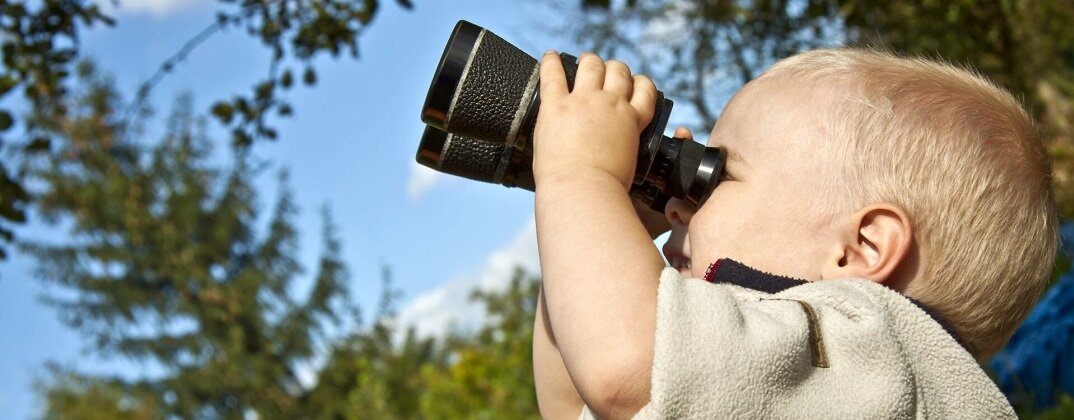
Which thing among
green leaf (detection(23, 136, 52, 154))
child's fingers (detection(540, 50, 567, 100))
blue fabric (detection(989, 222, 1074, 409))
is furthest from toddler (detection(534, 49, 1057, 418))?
blue fabric (detection(989, 222, 1074, 409))

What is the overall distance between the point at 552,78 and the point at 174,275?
15.8 metres

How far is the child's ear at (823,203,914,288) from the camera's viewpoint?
4.00 feet

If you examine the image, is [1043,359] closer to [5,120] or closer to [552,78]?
[552,78]

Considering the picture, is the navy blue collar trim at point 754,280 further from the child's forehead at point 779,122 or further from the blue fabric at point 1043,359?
the blue fabric at point 1043,359

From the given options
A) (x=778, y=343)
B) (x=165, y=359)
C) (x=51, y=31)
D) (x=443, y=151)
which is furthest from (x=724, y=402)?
(x=165, y=359)

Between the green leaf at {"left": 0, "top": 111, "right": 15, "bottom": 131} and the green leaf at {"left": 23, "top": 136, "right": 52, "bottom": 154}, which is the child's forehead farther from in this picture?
the green leaf at {"left": 23, "top": 136, "right": 52, "bottom": 154}

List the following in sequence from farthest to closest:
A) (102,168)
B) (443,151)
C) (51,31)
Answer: (102,168) < (51,31) < (443,151)

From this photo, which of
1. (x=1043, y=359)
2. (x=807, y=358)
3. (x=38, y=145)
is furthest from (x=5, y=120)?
(x=1043, y=359)

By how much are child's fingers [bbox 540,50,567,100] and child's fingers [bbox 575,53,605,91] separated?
18mm

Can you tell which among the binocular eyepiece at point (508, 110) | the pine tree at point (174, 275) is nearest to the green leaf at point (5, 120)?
the binocular eyepiece at point (508, 110)

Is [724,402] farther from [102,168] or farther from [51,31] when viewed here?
[102,168]

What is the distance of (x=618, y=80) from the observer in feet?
4.11

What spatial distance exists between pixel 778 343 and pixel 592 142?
0.98ft

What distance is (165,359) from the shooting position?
1612cm
